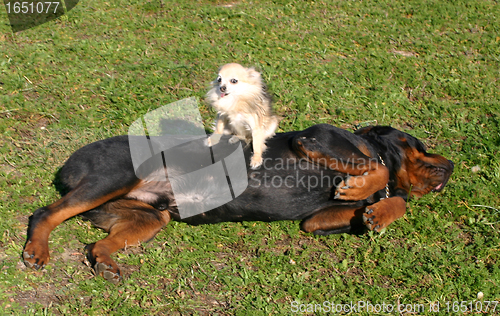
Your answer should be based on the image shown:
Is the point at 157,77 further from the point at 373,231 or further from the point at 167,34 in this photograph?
the point at 373,231

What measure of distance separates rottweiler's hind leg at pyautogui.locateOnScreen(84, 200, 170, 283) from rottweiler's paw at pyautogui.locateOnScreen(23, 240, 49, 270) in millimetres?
307

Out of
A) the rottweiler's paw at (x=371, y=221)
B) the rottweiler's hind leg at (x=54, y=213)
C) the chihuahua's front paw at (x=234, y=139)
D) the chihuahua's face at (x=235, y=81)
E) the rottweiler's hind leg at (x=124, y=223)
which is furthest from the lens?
the chihuahua's front paw at (x=234, y=139)

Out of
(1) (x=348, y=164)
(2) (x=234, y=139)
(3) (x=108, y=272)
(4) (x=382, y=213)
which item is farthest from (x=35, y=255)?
(4) (x=382, y=213)

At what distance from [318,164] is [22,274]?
242 centimetres

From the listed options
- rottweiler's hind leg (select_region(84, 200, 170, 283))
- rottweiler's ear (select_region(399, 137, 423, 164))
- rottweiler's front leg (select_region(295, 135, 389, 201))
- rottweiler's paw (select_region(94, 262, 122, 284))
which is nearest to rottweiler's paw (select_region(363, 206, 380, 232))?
rottweiler's front leg (select_region(295, 135, 389, 201))

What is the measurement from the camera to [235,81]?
3.04 meters

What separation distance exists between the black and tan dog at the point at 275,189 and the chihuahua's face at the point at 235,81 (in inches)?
30.2

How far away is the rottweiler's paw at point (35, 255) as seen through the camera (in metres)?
3.11

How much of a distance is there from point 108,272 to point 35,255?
0.56 m

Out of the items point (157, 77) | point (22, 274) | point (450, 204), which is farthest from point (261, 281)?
point (157, 77)

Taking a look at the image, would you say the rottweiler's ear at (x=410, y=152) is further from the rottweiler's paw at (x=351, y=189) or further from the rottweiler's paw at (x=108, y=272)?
the rottweiler's paw at (x=108, y=272)

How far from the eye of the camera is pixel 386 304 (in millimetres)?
3145

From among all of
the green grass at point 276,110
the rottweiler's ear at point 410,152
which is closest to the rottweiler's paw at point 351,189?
the green grass at point 276,110

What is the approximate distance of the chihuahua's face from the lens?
3.03 metres
